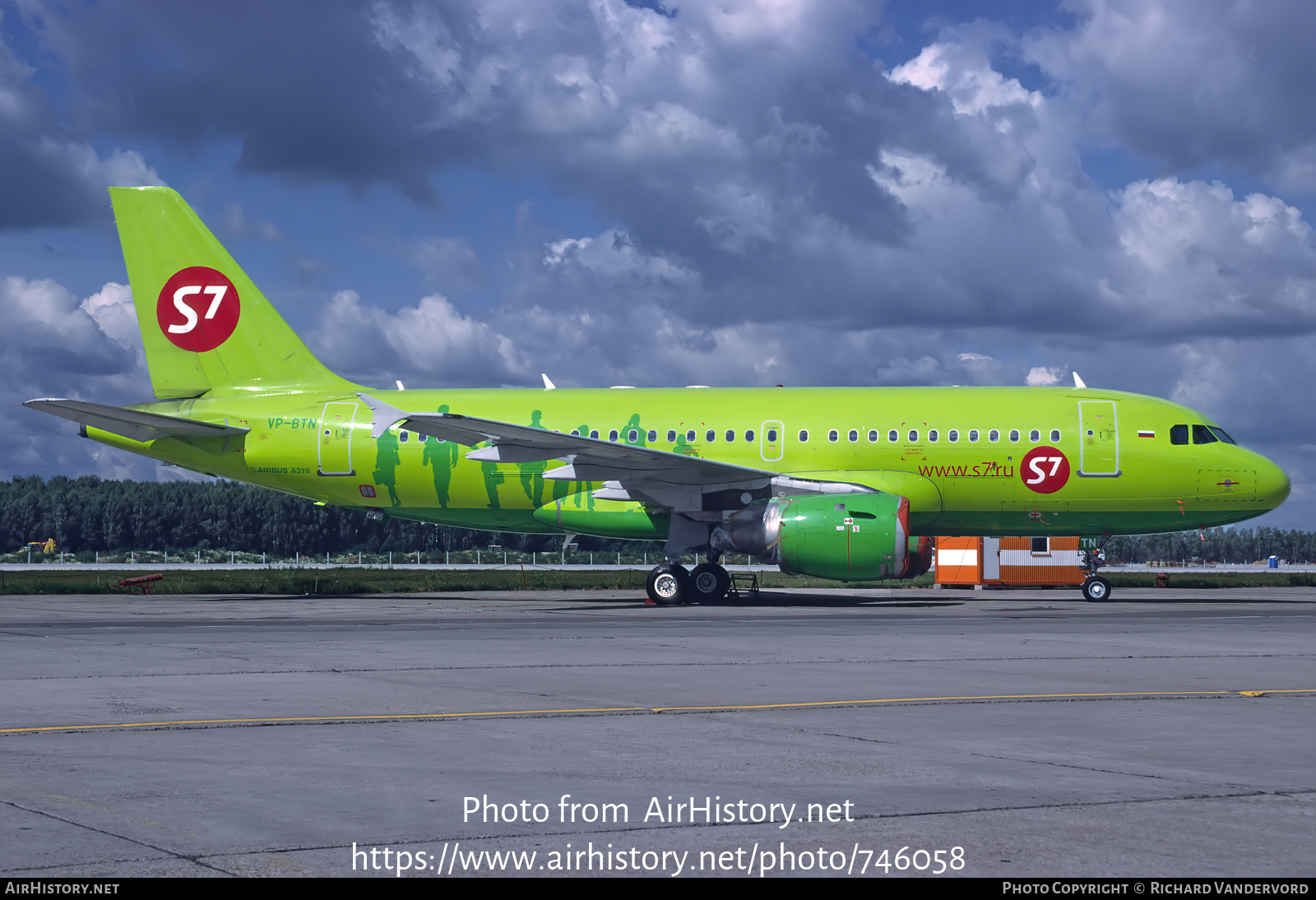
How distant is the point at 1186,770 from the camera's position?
7.85 meters

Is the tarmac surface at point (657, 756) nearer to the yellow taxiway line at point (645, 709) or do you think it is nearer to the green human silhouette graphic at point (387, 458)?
the yellow taxiway line at point (645, 709)

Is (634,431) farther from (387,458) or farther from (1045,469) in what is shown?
(1045,469)

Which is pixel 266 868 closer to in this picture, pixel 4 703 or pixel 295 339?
→ pixel 4 703

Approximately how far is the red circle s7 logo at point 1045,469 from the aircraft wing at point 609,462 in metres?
3.66

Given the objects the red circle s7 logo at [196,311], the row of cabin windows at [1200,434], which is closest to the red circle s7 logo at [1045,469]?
the row of cabin windows at [1200,434]

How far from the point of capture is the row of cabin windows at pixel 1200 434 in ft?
96.7

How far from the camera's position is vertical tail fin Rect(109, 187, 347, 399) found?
3303 cm

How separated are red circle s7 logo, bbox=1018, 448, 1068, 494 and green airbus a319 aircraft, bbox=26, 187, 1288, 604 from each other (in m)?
0.04

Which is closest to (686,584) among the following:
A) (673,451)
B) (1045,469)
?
(673,451)

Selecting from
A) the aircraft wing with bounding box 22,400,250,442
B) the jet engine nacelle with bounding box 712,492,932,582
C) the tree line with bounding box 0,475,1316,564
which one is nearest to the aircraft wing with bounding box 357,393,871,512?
the jet engine nacelle with bounding box 712,492,932,582

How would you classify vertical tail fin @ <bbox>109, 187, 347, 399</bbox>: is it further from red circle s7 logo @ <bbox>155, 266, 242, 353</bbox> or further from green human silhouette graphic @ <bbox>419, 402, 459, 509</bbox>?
green human silhouette graphic @ <bbox>419, 402, 459, 509</bbox>

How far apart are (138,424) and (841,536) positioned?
55.4 ft

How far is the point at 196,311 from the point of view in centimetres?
3309
